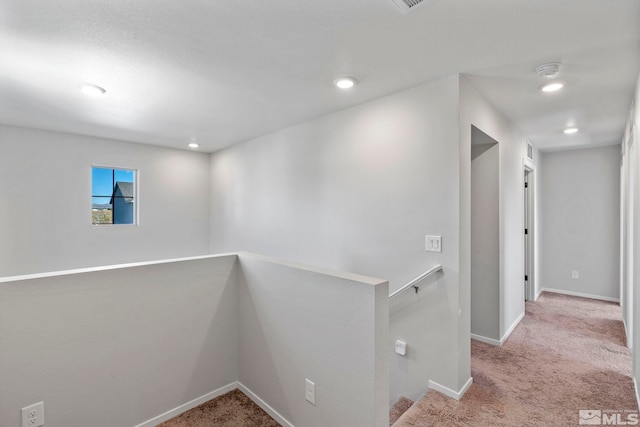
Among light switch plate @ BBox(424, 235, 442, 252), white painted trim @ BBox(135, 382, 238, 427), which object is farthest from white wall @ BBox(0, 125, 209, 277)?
light switch plate @ BBox(424, 235, 442, 252)

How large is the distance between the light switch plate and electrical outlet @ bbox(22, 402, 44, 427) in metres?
2.73

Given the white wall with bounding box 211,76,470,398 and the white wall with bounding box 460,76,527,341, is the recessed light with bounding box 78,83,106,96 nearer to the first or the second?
the white wall with bounding box 211,76,470,398

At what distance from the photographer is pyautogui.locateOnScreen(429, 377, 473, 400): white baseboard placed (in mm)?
2338

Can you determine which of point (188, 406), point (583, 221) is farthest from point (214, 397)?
point (583, 221)

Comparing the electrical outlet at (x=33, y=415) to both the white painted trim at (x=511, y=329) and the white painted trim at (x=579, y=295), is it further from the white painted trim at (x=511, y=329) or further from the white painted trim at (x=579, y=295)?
the white painted trim at (x=579, y=295)

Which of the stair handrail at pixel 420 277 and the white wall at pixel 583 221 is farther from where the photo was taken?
the white wall at pixel 583 221

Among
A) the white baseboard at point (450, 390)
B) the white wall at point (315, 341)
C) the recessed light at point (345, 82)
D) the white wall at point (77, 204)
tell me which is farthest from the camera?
the white wall at point (77, 204)

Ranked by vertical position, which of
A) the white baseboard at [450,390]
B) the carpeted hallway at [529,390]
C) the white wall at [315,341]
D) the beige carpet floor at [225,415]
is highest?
the white wall at [315,341]

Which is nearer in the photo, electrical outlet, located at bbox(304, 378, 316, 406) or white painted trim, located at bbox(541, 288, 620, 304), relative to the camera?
electrical outlet, located at bbox(304, 378, 316, 406)

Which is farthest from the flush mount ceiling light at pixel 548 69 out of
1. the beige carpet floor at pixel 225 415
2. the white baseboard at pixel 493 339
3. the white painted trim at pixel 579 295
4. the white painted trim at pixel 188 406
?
the white painted trim at pixel 579 295

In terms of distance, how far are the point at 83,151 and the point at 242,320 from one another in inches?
136

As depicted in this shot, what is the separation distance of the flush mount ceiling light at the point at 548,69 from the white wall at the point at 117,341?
2851 millimetres

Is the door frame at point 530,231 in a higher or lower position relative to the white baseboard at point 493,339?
higher

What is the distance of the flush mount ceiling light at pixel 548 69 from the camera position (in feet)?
7.23
